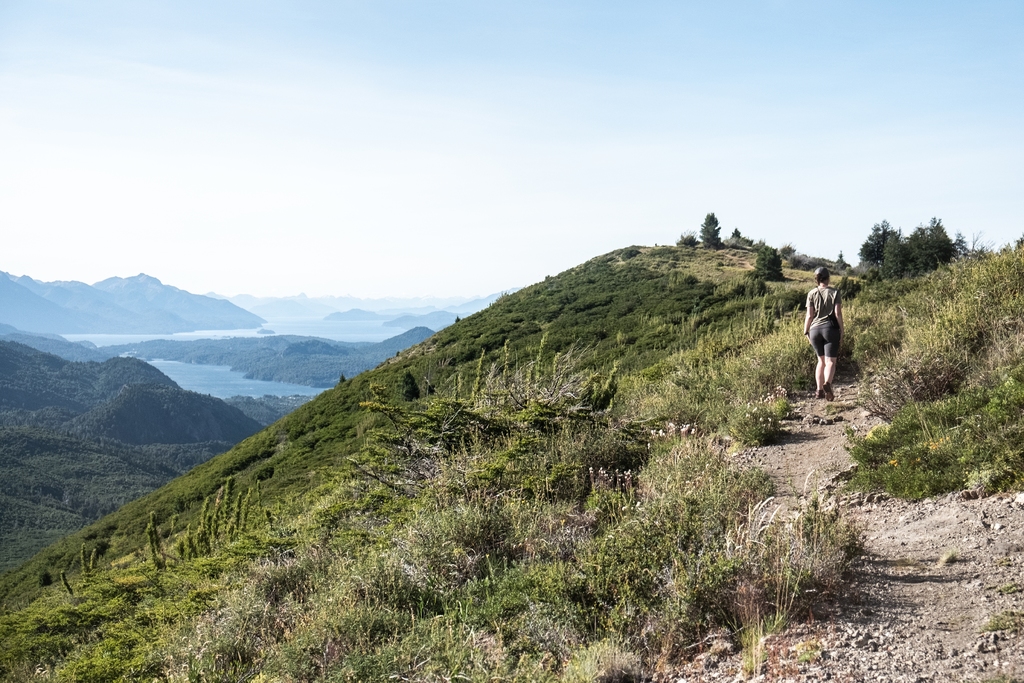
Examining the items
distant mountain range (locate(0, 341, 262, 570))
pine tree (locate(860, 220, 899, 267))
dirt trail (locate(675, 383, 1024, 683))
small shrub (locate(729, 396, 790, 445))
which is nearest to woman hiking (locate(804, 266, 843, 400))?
small shrub (locate(729, 396, 790, 445))

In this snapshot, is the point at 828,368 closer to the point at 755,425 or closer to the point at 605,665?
the point at 755,425

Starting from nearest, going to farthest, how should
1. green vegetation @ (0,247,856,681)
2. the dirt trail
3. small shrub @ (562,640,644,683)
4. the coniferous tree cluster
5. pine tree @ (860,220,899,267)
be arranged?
the dirt trail < small shrub @ (562,640,644,683) < green vegetation @ (0,247,856,681) < the coniferous tree cluster < pine tree @ (860,220,899,267)

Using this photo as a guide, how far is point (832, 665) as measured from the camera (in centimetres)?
255

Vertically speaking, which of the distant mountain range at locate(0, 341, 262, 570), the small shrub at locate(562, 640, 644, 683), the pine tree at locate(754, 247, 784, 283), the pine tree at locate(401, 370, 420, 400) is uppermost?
the pine tree at locate(754, 247, 784, 283)

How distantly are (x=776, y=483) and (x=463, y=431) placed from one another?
3.25 m

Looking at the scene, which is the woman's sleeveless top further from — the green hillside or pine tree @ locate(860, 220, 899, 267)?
pine tree @ locate(860, 220, 899, 267)

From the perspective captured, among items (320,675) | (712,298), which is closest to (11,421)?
(712,298)

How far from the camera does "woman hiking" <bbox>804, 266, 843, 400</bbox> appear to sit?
7336 mm

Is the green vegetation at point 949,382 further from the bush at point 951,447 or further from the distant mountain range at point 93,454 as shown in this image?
the distant mountain range at point 93,454

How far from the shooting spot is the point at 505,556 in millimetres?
4340

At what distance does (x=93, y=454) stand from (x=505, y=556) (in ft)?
455

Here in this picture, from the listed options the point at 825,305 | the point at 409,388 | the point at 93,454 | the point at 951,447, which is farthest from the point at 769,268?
the point at 93,454

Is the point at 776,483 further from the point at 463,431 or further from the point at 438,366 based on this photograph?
the point at 438,366

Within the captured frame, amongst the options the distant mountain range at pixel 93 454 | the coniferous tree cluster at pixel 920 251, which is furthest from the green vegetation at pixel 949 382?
the distant mountain range at pixel 93 454
